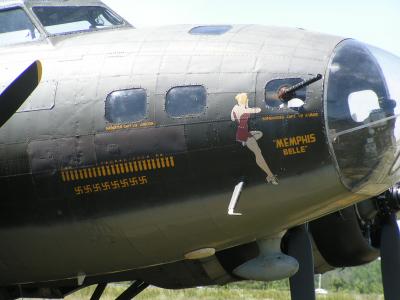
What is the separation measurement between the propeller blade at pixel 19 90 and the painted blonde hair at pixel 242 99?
2286mm

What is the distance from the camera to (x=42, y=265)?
966cm

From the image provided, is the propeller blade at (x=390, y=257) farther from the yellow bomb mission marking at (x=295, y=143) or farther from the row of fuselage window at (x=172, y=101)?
the row of fuselage window at (x=172, y=101)

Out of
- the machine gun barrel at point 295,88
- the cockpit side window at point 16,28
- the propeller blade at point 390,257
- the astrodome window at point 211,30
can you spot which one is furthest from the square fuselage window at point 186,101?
the propeller blade at point 390,257

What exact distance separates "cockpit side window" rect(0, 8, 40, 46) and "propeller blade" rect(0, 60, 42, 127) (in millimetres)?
1124

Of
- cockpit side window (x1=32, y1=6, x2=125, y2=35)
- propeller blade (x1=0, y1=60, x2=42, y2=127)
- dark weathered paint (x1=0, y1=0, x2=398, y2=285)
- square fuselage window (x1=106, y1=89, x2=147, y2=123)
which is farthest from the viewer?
cockpit side window (x1=32, y1=6, x2=125, y2=35)

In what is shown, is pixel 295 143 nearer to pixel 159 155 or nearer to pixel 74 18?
pixel 159 155

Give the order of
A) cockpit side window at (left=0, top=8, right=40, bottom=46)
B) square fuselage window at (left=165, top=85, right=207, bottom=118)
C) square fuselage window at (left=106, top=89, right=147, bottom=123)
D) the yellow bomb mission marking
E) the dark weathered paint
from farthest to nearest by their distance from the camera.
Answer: cockpit side window at (left=0, top=8, right=40, bottom=46)
square fuselage window at (left=106, top=89, right=147, bottom=123)
square fuselage window at (left=165, top=85, right=207, bottom=118)
the dark weathered paint
the yellow bomb mission marking

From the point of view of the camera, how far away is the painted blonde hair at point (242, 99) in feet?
28.4

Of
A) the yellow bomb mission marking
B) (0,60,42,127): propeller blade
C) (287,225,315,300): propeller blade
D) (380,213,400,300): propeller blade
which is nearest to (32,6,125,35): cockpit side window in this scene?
(0,60,42,127): propeller blade

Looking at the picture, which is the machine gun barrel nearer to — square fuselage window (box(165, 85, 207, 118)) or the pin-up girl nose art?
the pin-up girl nose art

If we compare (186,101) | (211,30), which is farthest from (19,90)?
(211,30)

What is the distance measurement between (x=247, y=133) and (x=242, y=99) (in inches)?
14.8

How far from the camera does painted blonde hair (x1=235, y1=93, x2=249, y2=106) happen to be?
8.66 metres

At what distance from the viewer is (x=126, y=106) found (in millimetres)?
9023
